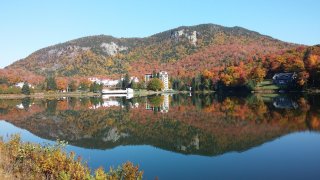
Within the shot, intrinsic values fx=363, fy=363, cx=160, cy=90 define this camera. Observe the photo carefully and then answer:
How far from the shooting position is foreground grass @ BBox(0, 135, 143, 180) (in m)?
9.55

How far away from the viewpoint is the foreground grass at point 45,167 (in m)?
9.55

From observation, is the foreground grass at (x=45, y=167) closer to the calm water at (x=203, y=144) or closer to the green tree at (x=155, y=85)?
the calm water at (x=203, y=144)

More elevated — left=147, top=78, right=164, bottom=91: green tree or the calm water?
left=147, top=78, right=164, bottom=91: green tree

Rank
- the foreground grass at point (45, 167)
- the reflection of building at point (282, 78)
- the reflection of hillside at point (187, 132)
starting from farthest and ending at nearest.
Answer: the reflection of building at point (282, 78)
the reflection of hillside at point (187, 132)
the foreground grass at point (45, 167)

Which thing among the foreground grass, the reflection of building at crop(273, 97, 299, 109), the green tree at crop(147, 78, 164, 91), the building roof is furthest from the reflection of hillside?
the green tree at crop(147, 78, 164, 91)

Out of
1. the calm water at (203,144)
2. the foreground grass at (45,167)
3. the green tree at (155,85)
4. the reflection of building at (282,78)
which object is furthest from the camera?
the green tree at (155,85)

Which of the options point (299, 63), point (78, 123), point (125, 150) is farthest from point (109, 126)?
point (299, 63)

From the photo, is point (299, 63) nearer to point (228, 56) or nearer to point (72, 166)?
point (228, 56)

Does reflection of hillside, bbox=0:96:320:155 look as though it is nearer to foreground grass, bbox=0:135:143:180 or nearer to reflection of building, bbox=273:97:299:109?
reflection of building, bbox=273:97:299:109

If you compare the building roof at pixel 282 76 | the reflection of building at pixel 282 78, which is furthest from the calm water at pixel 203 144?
the building roof at pixel 282 76

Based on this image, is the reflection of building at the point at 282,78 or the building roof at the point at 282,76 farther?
the building roof at the point at 282,76

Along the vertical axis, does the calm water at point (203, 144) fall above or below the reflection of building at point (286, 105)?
below

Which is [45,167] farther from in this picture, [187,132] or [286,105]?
[286,105]

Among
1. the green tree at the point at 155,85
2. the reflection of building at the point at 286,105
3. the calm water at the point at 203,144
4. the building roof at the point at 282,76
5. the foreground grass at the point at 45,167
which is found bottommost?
the calm water at the point at 203,144
